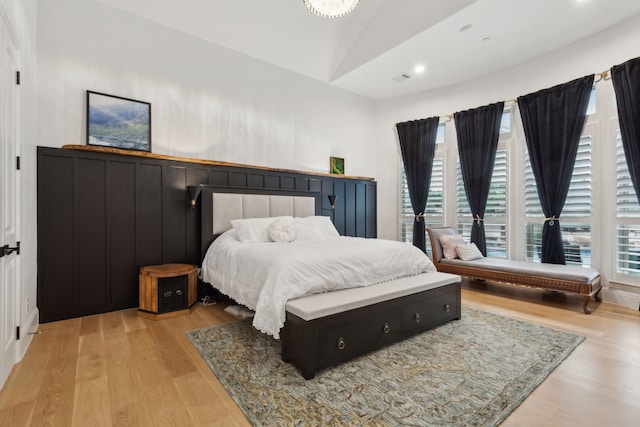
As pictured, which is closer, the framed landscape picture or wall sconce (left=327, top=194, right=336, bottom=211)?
the framed landscape picture

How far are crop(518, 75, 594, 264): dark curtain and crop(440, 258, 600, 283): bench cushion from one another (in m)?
0.40

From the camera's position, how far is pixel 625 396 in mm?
1833

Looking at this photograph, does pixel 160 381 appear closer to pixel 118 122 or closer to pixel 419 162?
pixel 118 122

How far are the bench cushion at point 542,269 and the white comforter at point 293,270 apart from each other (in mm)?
1343

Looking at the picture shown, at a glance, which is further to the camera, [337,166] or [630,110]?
[337,166]

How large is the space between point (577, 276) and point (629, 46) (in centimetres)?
274

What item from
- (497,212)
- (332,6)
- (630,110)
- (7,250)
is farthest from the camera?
(497,212)

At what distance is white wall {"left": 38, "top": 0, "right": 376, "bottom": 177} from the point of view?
124 inches

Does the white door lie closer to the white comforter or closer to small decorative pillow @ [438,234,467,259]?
the white comforter

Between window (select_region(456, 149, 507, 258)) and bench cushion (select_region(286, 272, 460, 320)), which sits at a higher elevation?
window (select_region(456, 149, 507, 258))

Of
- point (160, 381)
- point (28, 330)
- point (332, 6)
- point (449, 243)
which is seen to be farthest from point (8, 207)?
point (449, 243)

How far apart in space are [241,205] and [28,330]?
2.36 meters

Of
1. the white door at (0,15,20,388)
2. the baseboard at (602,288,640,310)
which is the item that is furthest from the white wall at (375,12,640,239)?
the white door at (0,15,20,388)

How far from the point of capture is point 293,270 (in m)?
2.33
